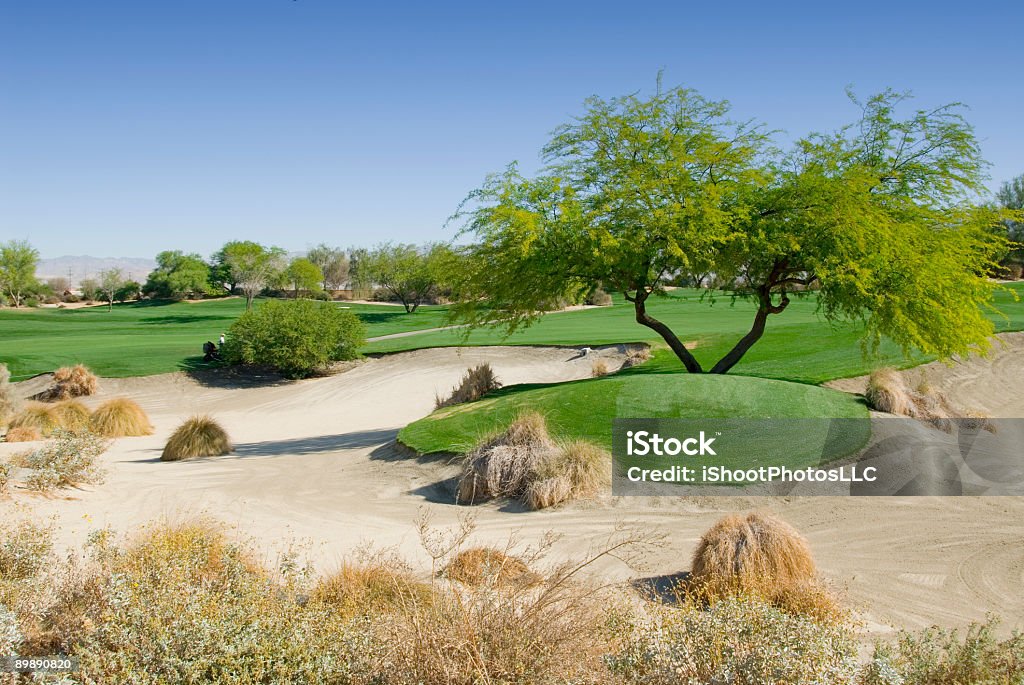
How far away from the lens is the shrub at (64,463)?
12.3m

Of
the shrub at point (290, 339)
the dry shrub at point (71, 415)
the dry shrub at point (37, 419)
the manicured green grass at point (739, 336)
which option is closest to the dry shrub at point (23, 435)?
the dry shrub at point (37, 419)

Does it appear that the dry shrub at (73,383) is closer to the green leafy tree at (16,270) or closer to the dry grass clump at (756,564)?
the dry grass clump at (756,564)

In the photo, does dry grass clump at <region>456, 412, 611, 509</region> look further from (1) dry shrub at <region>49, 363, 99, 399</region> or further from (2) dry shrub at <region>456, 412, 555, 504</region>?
(1) dry shrub at <region>49, 363, 99, 399</region>

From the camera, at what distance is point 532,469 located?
1328 centimetres

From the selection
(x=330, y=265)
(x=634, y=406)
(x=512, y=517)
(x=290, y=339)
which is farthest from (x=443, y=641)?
(x=330, y=265)

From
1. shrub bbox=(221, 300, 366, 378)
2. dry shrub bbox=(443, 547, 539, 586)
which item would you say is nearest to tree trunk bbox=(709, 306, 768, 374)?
dry shrub bbox=(443, 547, 539, 586)

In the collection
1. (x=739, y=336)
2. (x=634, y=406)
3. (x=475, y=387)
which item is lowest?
(x=475, y=387)

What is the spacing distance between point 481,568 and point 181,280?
7819 centimetres

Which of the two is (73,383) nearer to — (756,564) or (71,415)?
(71,415)

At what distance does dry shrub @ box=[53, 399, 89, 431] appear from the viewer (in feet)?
66.5

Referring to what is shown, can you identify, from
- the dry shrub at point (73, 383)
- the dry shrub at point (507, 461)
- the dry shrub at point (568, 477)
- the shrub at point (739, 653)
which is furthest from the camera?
the dry shrub at point (73, 383)

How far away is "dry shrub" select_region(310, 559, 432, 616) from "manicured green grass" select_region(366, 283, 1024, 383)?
13.3 m

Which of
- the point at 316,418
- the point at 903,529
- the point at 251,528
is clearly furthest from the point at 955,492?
the point at 316,418

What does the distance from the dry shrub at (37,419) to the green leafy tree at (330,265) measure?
83510mm
